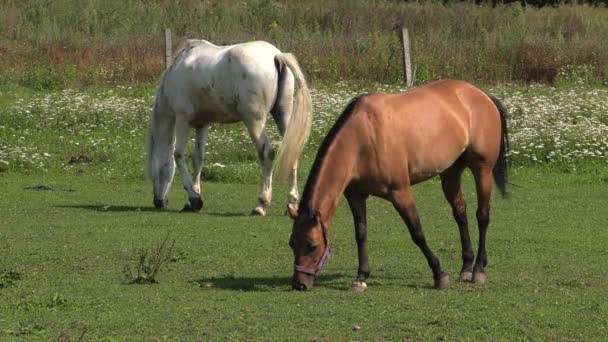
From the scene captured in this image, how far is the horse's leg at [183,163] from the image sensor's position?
16766 millimetres

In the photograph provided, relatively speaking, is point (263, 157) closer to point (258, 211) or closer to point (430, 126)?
point (258, 211)

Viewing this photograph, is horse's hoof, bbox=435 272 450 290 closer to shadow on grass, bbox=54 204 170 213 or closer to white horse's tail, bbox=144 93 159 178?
shadow on grass, bbox=54 204 170 213

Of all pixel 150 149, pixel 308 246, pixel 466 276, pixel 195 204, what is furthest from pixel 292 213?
pixel 150 149

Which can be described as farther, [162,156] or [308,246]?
[162,156]

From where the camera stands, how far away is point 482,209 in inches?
451

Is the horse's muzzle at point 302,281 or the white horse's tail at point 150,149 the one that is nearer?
the horse's muzzle at point 302,281

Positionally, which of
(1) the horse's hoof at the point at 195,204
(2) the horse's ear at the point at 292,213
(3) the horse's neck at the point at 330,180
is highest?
(3) the horse's neck at the point at 330,180

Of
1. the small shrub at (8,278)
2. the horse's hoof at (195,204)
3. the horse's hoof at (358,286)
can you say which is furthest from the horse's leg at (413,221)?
the horse's hoof at (195,204)

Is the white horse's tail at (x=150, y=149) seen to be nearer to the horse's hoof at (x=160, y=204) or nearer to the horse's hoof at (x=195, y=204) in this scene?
the horse's hoof at (x=160, y=204)

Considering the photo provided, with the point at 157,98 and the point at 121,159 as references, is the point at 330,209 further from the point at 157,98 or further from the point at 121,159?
the point at 121,159

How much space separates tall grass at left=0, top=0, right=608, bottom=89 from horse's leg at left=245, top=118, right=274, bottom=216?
11135mm

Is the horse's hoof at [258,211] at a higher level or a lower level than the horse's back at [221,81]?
lower

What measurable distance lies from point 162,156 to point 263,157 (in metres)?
1.51

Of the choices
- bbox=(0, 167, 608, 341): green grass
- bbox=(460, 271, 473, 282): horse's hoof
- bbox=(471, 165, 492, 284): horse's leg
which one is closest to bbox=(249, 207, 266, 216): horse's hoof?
bbox=(0, 167, 608, 341): green grass
